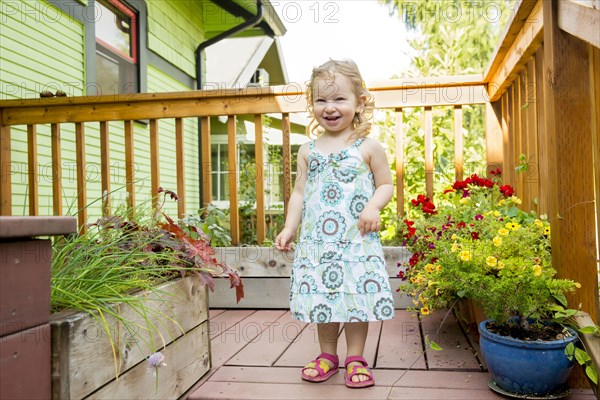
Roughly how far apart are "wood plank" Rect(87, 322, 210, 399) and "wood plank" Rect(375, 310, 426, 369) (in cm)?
62

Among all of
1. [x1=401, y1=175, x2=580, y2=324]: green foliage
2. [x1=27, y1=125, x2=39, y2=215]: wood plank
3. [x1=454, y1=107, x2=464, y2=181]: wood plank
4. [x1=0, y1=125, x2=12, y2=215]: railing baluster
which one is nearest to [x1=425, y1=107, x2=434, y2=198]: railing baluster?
[x1=454, y1=107, x2=464, y2=181]: wood plank

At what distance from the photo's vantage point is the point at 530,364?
1.49 metres

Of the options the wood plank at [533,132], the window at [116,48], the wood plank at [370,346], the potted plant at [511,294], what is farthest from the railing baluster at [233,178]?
the window at [116,48]

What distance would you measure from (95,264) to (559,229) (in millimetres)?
1368

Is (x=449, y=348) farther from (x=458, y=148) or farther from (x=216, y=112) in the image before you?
(x=216, y=112)

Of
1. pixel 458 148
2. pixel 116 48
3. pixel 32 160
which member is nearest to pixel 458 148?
pixel 458 148

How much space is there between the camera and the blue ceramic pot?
1.48 m

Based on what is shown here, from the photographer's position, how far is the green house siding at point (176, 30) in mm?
6566

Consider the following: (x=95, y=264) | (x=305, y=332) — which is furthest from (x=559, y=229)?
(x=95, y=264)

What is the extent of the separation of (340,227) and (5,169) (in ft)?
8.09

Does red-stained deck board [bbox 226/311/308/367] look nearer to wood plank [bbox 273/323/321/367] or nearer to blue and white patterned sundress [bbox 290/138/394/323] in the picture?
wood plank [bbox 273/323/321/367]

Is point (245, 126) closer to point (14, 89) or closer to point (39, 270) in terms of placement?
point (14, 89)

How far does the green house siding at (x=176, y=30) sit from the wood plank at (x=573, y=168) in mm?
5493

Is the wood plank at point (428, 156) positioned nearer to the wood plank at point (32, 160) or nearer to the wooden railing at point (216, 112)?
the wooden railing at point (216, 112)
